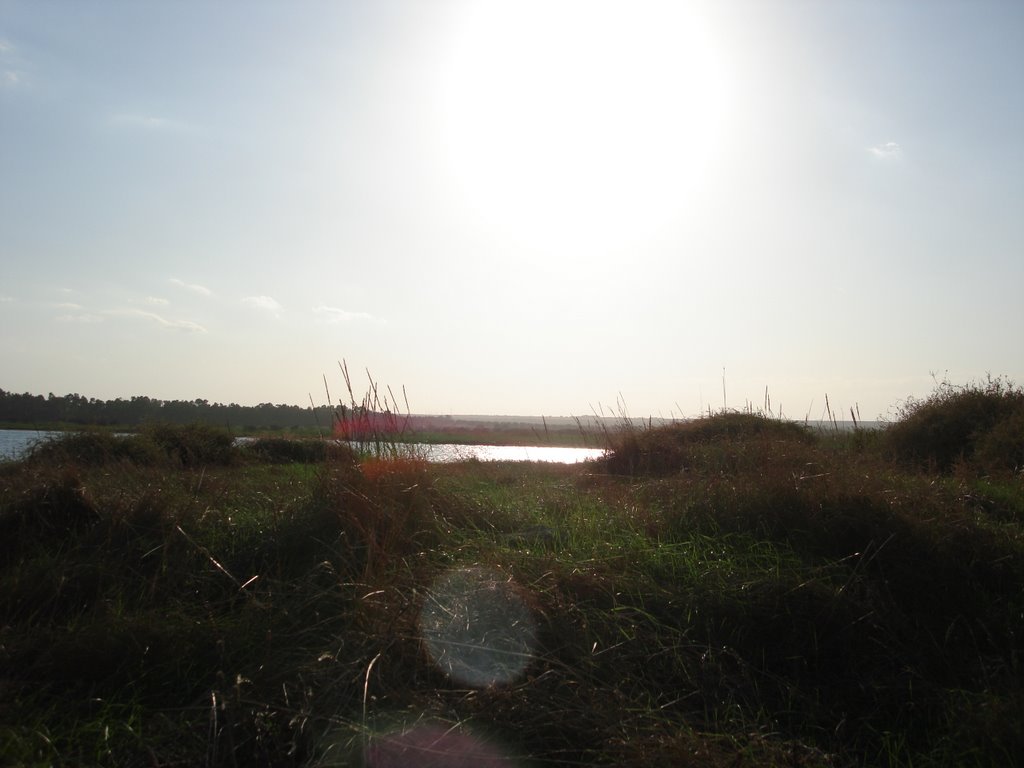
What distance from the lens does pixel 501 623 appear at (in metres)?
3.70

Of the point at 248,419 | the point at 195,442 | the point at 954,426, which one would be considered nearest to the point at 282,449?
the point at 195,442

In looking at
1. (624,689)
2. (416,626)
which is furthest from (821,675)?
(416,626)

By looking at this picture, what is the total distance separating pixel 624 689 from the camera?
10.8ft

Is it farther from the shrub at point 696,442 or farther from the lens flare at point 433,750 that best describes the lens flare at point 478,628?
the shrub at point 696,442

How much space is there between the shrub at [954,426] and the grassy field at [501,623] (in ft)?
16.3

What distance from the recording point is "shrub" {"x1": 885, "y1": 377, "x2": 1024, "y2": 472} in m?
10.5

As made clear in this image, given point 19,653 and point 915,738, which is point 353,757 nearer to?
point 19,653

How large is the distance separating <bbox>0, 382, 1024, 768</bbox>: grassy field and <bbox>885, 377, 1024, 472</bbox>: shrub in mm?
4976

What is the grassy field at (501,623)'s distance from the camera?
289 centimetres

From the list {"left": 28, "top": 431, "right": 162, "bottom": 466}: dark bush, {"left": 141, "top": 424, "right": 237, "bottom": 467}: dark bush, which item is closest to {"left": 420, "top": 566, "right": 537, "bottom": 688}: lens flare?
{"left": 28, "top": 431, "right": 162, "bottom": 466}: dark bush

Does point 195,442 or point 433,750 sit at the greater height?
point 195,442

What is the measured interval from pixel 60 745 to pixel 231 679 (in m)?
0.67

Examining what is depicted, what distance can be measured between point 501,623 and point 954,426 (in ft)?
35.1

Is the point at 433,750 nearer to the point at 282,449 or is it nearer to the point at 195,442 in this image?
the point at 195,442
